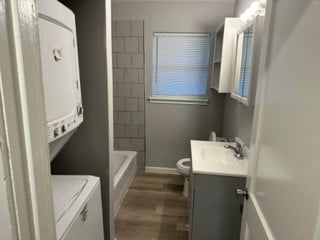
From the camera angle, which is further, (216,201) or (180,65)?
(180,65)

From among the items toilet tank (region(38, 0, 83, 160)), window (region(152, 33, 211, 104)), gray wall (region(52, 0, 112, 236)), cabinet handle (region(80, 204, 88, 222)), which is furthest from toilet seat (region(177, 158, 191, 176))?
toilet tank (region(38, 0, 83, 160))

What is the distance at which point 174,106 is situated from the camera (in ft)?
10.8

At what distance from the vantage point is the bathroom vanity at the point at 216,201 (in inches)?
64.7

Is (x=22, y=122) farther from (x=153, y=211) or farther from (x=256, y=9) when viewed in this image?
(x=153, y=211)

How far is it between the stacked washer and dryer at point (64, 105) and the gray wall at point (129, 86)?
6.54 feet

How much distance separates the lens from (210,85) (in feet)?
10.4

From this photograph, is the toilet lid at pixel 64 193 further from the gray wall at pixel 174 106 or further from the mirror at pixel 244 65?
the gray wall at pixel 174 106

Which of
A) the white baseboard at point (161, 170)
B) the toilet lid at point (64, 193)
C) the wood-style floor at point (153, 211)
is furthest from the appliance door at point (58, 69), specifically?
the white baseboard at point (161, 170)

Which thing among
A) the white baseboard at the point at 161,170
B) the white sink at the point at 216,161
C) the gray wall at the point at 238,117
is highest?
the gray wall at the point at 238,117

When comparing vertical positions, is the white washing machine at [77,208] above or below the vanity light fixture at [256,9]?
below

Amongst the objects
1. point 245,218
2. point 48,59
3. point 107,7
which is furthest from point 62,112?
point 245,218

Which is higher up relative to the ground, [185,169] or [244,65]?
[244,65]

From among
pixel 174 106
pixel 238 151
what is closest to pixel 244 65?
pixel 238 151

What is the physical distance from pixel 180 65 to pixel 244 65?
1288mm
